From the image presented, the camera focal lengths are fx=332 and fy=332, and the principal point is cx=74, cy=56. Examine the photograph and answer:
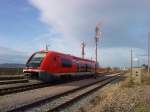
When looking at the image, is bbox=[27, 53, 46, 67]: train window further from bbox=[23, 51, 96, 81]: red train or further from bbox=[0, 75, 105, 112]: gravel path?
bbox=[0, 75, 105, 112]: gravel path

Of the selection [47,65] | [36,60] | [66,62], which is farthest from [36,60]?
[66,62]

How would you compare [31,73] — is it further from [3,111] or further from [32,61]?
[3,111]

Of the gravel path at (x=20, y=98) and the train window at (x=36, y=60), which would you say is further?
the train window at (x=36, y=60)

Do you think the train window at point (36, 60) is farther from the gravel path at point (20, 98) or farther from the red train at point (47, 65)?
the gravel path at point (20, 98)

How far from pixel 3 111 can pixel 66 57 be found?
2127 cm

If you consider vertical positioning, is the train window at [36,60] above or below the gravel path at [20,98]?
above

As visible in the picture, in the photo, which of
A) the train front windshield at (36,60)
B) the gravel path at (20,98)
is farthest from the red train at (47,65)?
the gravel path at (20,98)

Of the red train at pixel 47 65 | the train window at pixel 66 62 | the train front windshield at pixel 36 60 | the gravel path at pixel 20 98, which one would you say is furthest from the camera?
the train window at pixel 66 62

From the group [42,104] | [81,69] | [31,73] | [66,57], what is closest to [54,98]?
[42,104]

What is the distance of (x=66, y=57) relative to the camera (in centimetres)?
3316

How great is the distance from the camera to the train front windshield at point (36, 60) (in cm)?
2781

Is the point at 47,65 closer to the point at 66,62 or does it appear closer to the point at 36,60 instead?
the point at 36,60

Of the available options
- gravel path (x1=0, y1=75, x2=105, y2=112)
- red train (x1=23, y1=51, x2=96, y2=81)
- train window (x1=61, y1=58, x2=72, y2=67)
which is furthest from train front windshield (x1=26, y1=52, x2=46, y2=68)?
gravel path (x1=0, y1=75, x2=105, y2=112)

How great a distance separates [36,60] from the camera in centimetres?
2825
